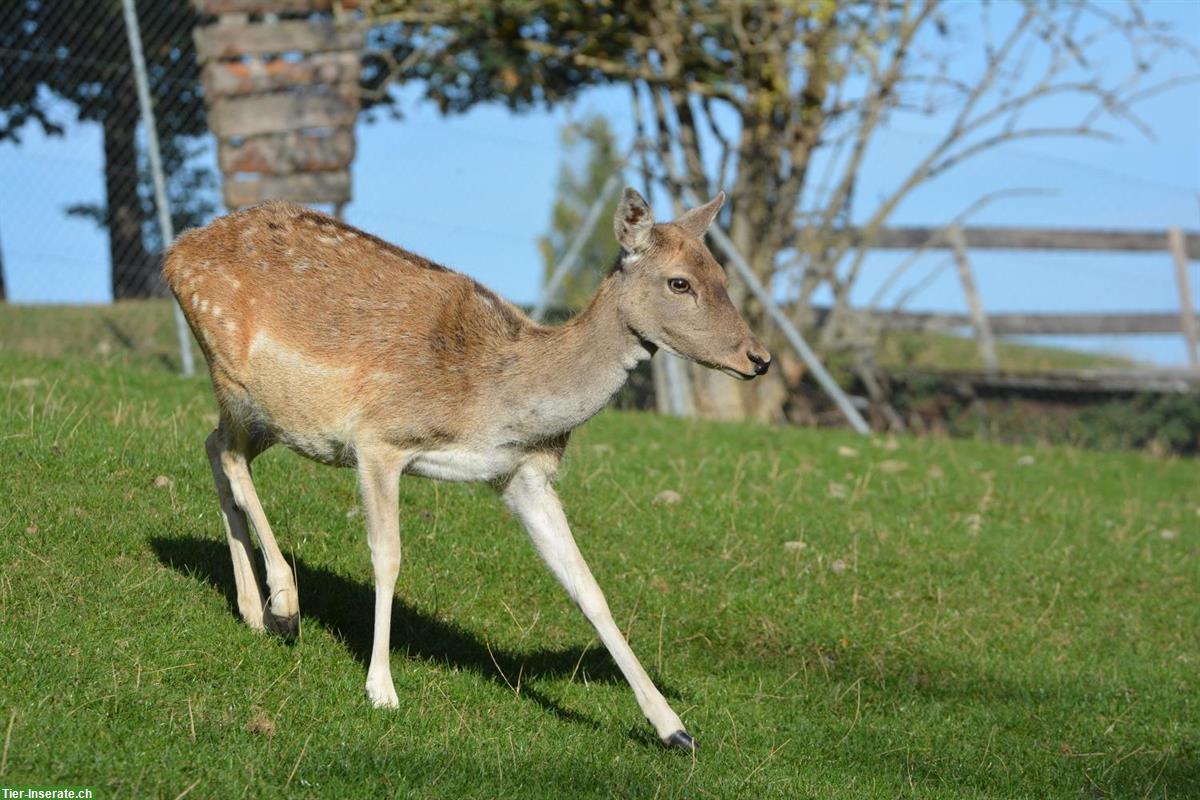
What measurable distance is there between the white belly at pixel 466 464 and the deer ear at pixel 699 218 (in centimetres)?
116

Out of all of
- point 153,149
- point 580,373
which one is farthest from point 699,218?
point 153,149

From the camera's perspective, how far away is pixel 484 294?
6.50 metres

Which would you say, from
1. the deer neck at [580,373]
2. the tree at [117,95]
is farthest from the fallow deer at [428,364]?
the tree at [117,95]

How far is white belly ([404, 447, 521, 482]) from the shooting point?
19.5ft

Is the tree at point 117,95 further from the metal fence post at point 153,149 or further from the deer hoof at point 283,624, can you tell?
the deer hoof at point 283,624

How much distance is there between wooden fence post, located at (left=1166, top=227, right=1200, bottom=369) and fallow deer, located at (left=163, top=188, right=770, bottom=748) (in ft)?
41.7

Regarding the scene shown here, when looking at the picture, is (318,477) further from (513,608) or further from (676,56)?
(676,56)

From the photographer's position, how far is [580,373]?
19.6 ft

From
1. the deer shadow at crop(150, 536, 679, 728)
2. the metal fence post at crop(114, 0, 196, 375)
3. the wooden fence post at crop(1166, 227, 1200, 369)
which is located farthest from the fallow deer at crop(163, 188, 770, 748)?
the wooden fence post at crop(1166, 227, 1200, 369)

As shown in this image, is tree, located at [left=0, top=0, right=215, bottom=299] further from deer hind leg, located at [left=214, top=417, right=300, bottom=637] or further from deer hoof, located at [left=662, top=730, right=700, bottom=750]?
deer hoof, located at [left=662, top=730, right=700, bottom=750]

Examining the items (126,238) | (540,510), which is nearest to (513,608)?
(540,510)

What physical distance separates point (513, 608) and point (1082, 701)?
2.72 metres

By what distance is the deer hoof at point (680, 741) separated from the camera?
568 cm

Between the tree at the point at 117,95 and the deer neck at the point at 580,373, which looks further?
the tree at the point at 117,95
